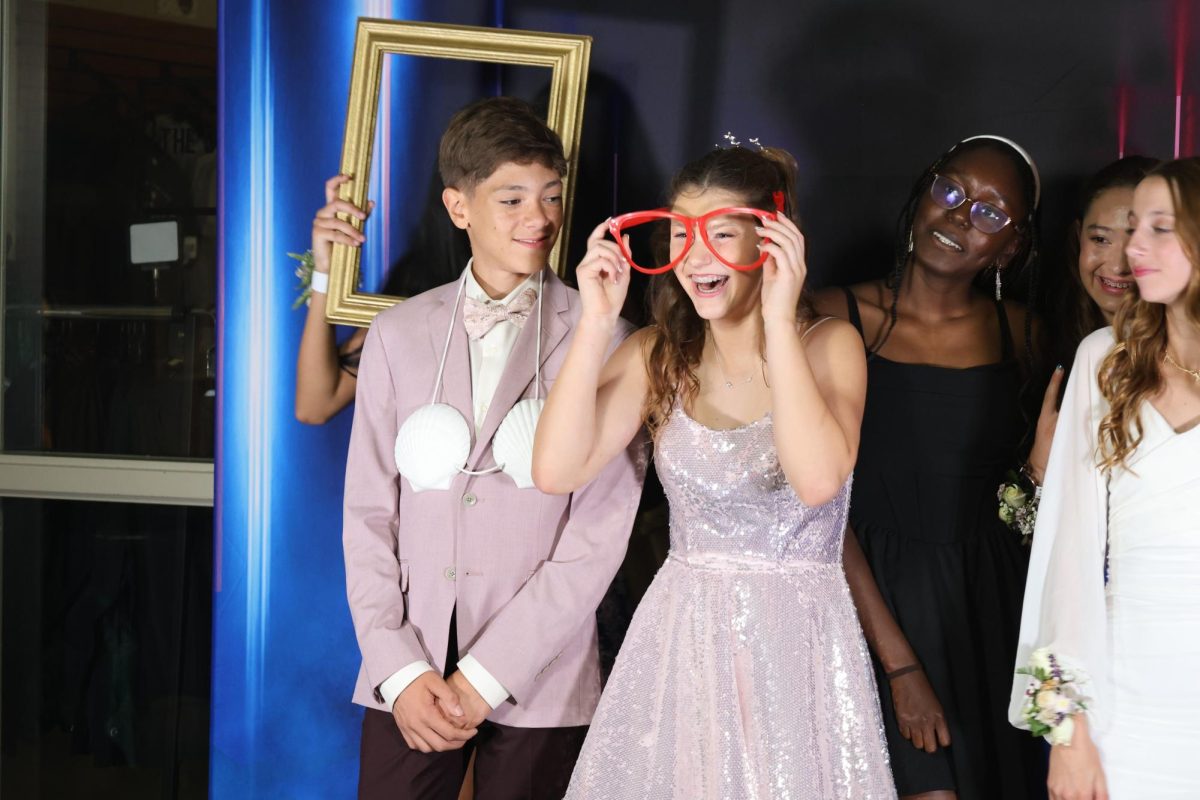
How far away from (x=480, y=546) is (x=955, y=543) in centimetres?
104

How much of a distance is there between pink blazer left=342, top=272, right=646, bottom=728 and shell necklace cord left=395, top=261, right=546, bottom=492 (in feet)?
0.08

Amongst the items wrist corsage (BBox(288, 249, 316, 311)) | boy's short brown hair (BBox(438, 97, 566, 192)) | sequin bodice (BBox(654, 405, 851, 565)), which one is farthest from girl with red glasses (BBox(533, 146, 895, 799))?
wrist corsage (BBox(288, 249, 316, 311))

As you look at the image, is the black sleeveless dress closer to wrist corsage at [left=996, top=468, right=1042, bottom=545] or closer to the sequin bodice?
wrist corsage at [left=996, top=468, right=1042, bottom=545]

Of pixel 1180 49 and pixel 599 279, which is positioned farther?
pixel 1180 49

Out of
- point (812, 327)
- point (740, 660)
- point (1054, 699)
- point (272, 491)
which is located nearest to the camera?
point (1054, 699)

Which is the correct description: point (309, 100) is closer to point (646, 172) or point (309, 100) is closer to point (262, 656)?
point (646, 172)

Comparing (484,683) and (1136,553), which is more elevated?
(1136,553)

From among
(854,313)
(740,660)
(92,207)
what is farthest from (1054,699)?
(92,207)

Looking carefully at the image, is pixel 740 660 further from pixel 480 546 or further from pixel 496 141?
pixel 496 141

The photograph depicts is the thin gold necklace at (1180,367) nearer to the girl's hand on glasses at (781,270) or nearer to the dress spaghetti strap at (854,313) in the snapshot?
the girl's hand on glasses at (781,270)

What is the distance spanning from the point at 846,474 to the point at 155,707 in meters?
2.67

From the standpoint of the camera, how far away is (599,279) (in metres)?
2.29

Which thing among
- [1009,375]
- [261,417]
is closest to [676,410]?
[1009,375]

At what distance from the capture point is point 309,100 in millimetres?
3250
